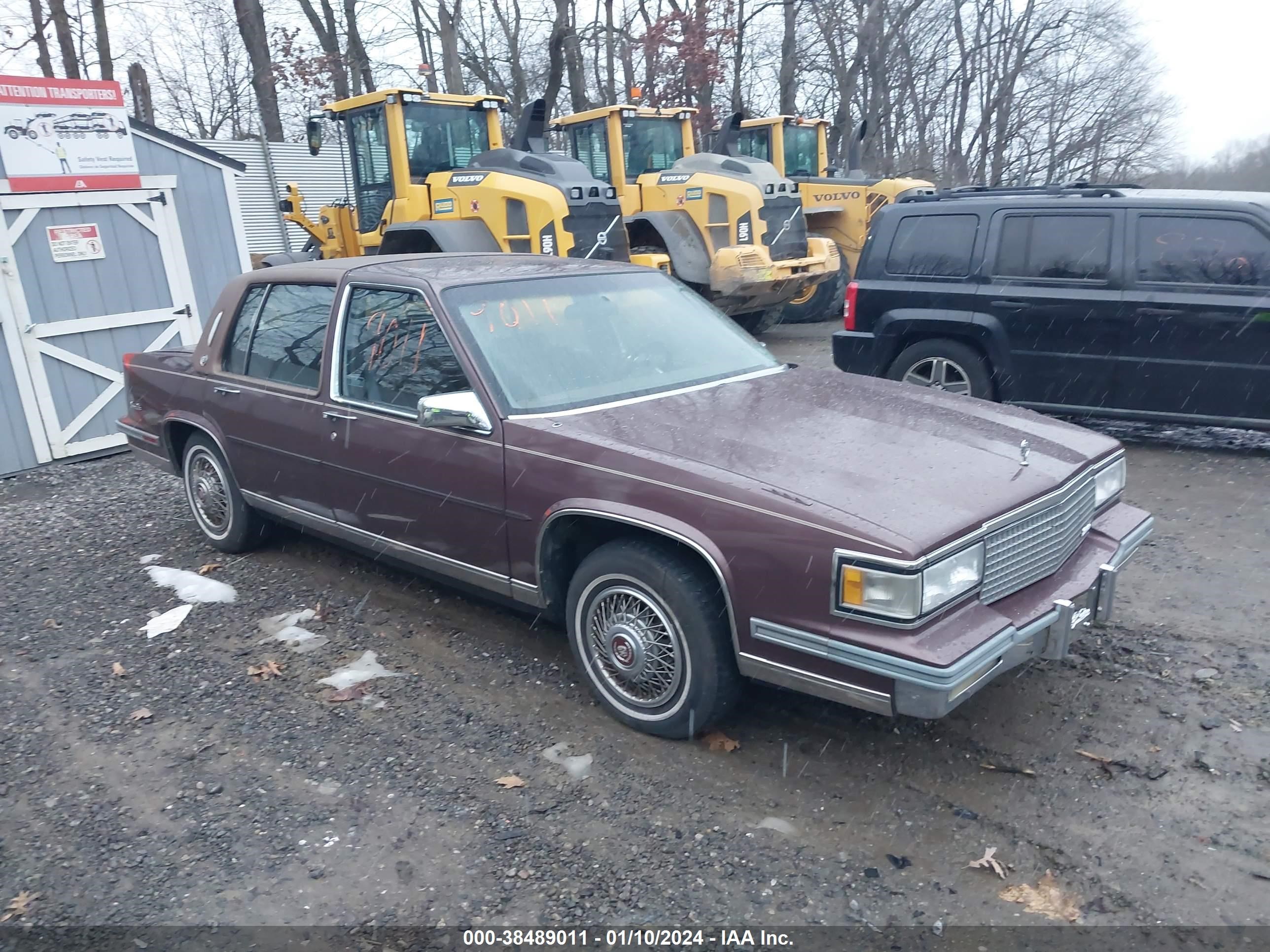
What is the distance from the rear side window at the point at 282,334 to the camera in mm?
4859

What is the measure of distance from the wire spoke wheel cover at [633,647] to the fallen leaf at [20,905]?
6.45 ft

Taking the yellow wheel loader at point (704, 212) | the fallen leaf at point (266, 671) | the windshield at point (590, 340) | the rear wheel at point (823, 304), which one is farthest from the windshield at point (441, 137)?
the fallen leaf at point (266, 671)

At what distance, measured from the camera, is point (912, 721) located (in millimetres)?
3764

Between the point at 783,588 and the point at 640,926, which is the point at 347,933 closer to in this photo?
the point at 640,926

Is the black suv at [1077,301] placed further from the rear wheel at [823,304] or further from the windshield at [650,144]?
the rear wheel at [823,304]

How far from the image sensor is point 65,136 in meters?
8.23

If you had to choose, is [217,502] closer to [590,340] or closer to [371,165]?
[590,340]

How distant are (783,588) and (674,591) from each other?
445 millimetres

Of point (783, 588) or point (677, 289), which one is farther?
point (677, 289)

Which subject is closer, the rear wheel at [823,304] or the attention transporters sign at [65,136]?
the attention transporters sign at [65,136]

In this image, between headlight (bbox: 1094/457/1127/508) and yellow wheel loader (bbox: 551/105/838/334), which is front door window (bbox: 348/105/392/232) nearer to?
yellow wheel loader (bbox: 551/105/838/334)

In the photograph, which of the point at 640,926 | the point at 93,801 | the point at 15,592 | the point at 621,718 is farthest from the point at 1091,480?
the point at 15,592

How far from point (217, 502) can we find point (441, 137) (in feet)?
24.4

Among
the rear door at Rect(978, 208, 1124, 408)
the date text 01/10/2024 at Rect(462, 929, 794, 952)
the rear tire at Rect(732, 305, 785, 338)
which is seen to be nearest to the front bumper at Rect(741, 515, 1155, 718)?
the date text 01/10/2024 at Rect(462, 929, 794, 952)
